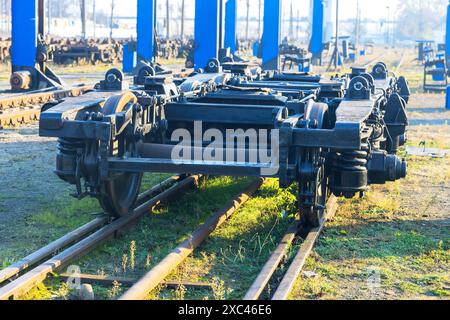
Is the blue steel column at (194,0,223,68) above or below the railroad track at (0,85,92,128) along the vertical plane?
above

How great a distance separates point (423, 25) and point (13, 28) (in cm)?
11804

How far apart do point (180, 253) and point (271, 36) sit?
1995 centimetres

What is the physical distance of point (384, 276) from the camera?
5.45 m

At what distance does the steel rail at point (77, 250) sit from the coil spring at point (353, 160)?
2.00m

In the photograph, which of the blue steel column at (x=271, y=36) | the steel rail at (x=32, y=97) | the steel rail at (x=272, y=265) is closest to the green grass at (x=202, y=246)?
the steel rail at (x=272, y=265)

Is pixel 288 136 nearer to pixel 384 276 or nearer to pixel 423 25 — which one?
pixel 384 276

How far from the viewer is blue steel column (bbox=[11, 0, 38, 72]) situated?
55.3ft

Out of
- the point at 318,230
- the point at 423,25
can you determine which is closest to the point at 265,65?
the point at 318,230

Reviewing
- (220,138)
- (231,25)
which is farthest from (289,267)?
(231,25)

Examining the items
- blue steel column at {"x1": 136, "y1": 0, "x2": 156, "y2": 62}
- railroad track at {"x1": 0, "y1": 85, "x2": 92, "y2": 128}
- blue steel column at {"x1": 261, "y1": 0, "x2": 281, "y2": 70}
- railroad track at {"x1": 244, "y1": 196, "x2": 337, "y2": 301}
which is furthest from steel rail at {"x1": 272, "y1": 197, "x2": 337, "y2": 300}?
blue steel column at {"x1": 261, "y1": 0, "x2": 281, "y2": 70}

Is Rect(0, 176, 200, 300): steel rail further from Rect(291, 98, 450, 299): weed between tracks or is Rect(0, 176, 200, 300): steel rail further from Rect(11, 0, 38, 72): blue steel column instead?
Rect(11, 0, 38, 72): blue steel column

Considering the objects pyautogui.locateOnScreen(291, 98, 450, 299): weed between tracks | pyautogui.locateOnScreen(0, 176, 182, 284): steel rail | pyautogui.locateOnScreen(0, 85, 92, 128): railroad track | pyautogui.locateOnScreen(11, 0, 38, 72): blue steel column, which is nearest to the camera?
pyautogui.locateOnScreen(0, 176, 182, 284): steel rail

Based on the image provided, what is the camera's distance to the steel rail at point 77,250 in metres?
4.65
